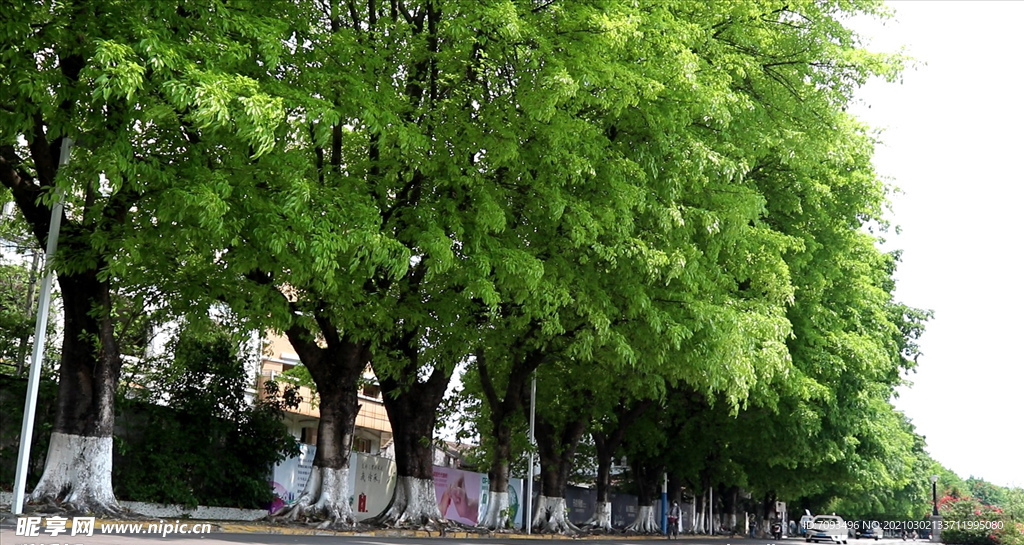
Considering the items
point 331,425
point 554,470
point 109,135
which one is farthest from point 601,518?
point 109,135

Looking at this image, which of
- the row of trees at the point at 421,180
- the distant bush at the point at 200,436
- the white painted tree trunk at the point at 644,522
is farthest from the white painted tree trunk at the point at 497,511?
the white painted tree trunk at the point at 644,522

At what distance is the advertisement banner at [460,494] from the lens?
33062 millimetres

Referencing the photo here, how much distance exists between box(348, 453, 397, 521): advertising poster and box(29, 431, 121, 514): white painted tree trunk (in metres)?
12.6

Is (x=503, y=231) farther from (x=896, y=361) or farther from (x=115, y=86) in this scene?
(x=896, y=361)

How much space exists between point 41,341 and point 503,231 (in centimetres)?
718

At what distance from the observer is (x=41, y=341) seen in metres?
14.1

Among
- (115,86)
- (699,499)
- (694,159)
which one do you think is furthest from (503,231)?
(699,499)

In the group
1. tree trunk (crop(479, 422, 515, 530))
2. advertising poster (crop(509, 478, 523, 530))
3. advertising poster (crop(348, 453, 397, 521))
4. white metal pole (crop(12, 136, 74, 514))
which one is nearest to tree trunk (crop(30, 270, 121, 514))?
white metal pole (crop(12, 136, 74, 514))

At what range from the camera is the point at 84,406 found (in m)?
15.7

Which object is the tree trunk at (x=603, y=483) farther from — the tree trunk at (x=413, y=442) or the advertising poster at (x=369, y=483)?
the tree trunk at (x=413, y=442)

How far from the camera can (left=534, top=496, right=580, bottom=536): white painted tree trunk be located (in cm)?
2812

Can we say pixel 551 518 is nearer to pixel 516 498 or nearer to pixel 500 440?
pixel 500 440

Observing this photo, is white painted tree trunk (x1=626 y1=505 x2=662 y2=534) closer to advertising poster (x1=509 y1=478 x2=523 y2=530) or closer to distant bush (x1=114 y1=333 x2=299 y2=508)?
advertising poster (x1=509 y1=478 x2=523 y2=530)

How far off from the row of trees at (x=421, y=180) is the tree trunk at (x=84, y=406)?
38 millimetres
